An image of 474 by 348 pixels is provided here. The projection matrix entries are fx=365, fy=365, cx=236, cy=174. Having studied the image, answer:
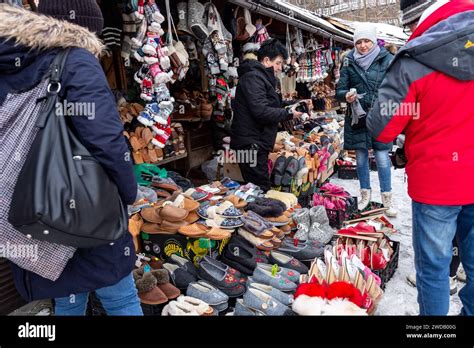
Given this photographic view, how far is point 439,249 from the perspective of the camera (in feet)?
5.82

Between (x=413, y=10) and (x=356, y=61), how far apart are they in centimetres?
209

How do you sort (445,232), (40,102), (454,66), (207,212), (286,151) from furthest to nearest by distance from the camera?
1. (286,151)
2. (207,212)
3. (445,232)
4. (454,66)
5. (40,102)

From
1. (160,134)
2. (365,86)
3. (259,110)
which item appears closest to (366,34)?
(365,86)

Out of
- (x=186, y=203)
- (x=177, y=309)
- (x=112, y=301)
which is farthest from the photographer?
(x=186, y=203)

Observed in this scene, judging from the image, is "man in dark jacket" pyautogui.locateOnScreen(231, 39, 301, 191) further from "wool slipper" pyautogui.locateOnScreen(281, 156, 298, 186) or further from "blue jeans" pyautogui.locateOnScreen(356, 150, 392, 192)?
"blue jeans" pyautogui.locateOnScreen(356, 150, 392, 192)

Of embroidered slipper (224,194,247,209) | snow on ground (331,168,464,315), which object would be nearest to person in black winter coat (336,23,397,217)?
snow on ground (331,168,464,315)

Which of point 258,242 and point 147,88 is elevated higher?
point 147,88

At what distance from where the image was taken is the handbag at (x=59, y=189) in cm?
118

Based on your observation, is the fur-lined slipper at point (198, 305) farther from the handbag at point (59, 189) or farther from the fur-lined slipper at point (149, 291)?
the handbag at point (59, 189)

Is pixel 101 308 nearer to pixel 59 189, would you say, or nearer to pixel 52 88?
pixel 59 189

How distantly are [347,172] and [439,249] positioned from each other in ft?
14.0
